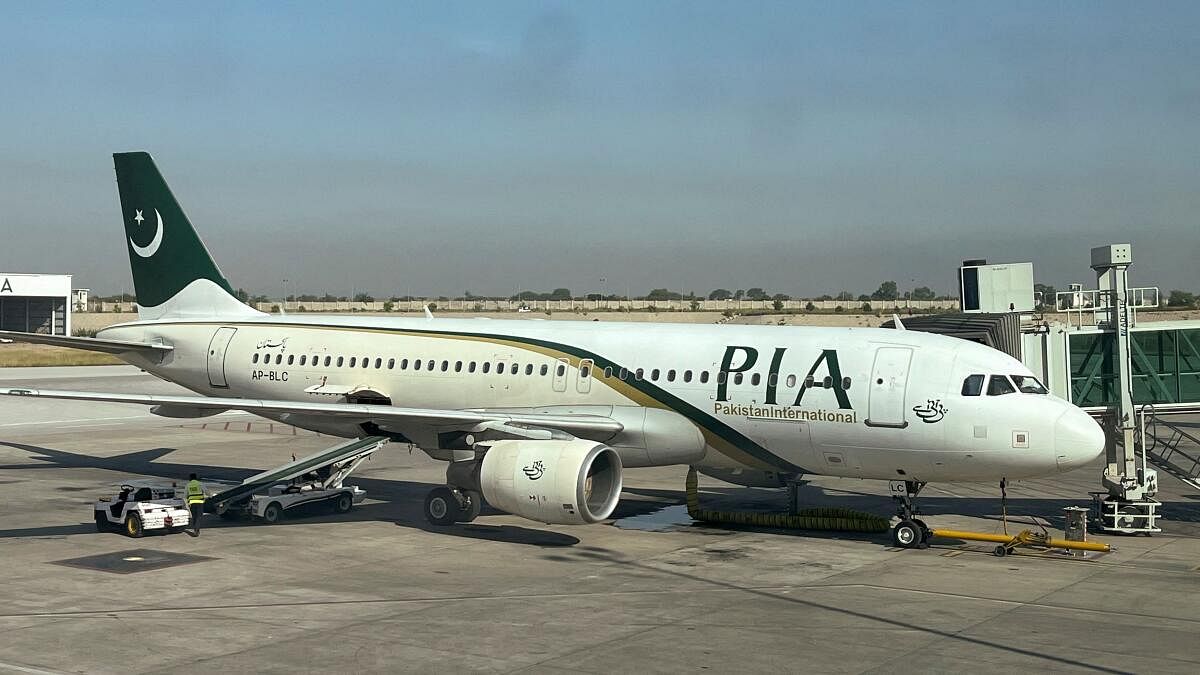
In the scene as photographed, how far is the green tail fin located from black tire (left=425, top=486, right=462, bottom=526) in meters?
10.4

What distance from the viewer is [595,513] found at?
24078 mm

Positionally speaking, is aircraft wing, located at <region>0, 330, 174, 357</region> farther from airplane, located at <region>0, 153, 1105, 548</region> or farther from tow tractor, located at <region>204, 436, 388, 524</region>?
tow tractor, located at <region>204, 436, 388, 524</region>

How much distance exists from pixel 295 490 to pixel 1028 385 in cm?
1654

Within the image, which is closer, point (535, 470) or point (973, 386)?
point (973, 386)

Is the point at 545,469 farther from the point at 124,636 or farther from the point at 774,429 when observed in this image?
the point at 124,636

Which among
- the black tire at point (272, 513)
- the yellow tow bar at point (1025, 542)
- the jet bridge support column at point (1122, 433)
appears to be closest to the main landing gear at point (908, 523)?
the yellow tow bar at point (1025, 542)

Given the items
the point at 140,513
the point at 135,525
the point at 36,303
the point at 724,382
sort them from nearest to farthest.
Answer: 1. the point at 140,513
2. the point at 135,525
3. the point at 724,382
4. the point at 36,303

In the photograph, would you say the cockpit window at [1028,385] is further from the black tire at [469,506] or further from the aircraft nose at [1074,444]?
the black tire at [469,506]

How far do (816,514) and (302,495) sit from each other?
1191 cm

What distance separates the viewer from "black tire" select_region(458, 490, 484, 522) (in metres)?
26.8

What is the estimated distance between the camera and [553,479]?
23.6 metres

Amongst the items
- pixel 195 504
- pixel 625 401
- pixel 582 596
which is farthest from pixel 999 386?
pixel 195 504

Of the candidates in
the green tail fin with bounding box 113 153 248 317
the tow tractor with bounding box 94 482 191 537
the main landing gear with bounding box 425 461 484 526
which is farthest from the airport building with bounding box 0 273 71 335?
the main landing gear with bounding box 425 461 484 526

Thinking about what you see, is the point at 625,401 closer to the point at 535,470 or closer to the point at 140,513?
the point at 535,470
